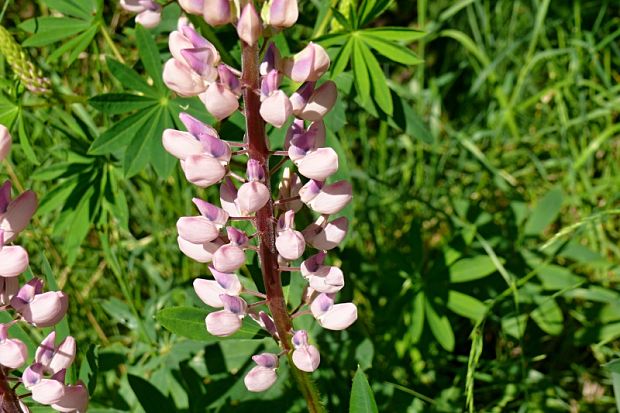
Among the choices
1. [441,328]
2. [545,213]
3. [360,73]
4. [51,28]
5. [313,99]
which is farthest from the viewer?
[545,213]

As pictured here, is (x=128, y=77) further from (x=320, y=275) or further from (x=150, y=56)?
(x=320, y=275)

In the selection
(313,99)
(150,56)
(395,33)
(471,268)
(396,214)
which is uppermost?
(313,99)

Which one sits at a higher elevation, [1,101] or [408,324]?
[1,101]

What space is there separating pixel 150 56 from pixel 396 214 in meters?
1.26

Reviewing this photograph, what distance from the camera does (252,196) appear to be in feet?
4.70

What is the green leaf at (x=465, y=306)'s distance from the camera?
8.59 feet

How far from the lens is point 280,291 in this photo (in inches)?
64.4

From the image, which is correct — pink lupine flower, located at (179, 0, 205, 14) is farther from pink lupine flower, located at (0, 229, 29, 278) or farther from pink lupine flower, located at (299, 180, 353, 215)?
pink lupine flower, located at (0, 229, 29, 278)

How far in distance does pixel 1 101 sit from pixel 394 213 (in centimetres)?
150

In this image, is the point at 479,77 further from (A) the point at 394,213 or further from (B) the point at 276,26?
(B) the point at 276,26

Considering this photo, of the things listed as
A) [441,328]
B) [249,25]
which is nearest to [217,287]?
[249,25]

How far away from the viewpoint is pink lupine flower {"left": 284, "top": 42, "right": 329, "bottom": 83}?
56.2 inches

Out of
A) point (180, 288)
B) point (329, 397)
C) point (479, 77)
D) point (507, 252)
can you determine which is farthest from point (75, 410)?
point (479, 77)

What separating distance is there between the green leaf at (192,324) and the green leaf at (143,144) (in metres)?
0.54
